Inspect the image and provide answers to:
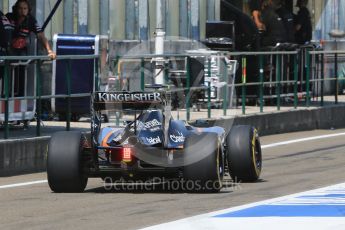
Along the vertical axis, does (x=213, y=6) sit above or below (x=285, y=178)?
above

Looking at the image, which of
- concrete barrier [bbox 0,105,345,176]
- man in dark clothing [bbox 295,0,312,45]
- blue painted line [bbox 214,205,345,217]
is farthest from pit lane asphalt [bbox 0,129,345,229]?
man in dark clothing [bbox 295,0,312,45]

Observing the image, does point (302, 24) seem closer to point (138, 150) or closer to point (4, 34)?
point (4, 34)

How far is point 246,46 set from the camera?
27.9 m

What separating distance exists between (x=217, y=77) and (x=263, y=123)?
135 centimetres

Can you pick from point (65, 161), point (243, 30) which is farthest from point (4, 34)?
point (243, 30)

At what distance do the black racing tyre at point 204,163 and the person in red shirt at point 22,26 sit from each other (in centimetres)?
571

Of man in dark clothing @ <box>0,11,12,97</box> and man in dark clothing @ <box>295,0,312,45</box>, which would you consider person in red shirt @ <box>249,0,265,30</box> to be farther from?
man in dark clothing @ <box>0,11,12,97</box>

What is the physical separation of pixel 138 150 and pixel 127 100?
2.15ft

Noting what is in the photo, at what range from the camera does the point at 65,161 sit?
13711 millimetres

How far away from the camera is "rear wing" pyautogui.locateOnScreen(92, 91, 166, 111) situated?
1405cm

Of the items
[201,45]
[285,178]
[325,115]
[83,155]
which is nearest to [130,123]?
[83,155]

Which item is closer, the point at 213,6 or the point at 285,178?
the point at 285,178

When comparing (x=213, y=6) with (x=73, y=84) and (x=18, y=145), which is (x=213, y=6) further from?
(x=18, y=145)

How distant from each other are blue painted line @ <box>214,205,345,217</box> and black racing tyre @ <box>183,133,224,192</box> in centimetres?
151
